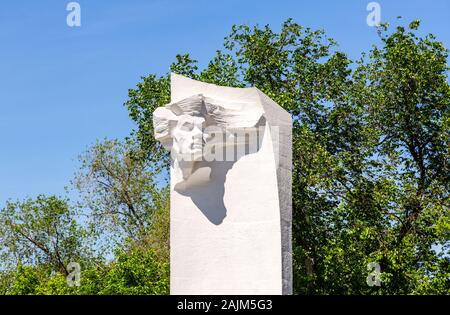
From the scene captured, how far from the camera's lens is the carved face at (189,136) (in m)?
10.8

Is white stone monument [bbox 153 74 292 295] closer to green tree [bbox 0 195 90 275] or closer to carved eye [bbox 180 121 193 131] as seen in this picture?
carved eye [bbox 180 121 193 131]

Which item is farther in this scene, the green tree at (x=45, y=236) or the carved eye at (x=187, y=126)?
the green tree at (x=45, y=236)

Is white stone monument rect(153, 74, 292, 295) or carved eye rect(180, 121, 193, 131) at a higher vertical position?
carved eye rect(180, 121, 193, 131)

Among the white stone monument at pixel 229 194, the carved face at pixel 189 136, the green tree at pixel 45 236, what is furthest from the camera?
the green tree at pixel 45 236

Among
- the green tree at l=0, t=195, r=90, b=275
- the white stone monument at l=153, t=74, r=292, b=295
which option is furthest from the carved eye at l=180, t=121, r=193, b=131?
the green tree at l=0, t=195, r=90, b=275

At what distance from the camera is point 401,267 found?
1897 centimetres

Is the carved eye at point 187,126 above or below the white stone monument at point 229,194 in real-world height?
above

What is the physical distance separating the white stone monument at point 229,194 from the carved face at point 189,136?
13 mm

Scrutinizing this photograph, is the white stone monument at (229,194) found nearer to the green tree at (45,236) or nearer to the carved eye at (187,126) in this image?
the carved eye at (187,126)

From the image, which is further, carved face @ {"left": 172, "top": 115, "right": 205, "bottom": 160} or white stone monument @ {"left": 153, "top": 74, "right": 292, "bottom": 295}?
carved face @ {"left": 172, "top": 115, "right": 205, "bottom": 160}

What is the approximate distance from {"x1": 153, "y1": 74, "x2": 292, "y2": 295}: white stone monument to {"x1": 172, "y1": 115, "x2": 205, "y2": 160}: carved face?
13 mm

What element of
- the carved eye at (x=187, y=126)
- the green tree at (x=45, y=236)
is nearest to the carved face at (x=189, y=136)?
the carved eye at (x=187, y=126)

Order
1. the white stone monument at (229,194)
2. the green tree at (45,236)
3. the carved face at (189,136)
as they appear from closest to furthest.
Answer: the white stone monument at (229,194) → the carved face at (189,136) → the green tree at (45,236)

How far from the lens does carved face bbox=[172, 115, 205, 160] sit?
10.8 metres
